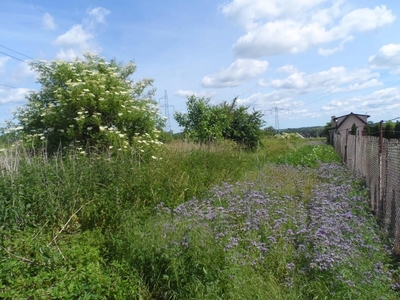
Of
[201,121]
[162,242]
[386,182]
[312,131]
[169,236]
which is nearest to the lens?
[162,242]

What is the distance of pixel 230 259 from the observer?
11.7 feet

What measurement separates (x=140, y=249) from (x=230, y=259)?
3.18 ft

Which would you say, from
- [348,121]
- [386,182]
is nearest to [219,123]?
[386,182]

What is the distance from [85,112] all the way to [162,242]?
18.4 feet

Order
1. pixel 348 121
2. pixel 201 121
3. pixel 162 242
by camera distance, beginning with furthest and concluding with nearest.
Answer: pixel 348 121 → pixel 201 121 → pixel 162 242

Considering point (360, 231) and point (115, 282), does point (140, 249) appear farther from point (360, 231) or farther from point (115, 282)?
point (360, 231)

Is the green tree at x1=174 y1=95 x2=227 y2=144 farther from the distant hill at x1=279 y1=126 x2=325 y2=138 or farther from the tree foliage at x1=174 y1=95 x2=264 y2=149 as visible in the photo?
the distant hill at x1=279 y1=126 x2=325 y2=138

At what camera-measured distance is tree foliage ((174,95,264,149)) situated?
1591 centimetres

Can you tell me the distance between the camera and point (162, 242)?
146 inches

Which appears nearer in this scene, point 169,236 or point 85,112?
point 169,236

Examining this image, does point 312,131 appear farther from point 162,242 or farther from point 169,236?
point 162,242

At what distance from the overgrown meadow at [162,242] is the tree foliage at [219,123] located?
956 centimetres

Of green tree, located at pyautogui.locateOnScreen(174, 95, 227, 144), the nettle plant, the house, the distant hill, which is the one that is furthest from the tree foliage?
the distant hill

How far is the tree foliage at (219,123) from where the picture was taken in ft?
52.2
